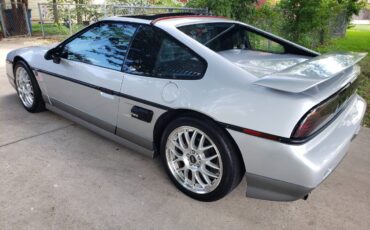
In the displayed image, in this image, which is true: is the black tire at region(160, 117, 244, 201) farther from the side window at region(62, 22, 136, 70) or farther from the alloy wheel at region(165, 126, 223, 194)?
the side window at region(62, 22, 136, 70)

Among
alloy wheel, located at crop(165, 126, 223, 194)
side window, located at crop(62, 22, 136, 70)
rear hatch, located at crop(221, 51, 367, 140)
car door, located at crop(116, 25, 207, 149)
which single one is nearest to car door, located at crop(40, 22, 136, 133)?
side window, located at crop(62, 22, 136, 70)

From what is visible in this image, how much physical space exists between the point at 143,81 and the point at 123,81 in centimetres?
25

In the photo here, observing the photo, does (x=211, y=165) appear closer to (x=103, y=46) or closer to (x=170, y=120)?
(x=170, y=120)

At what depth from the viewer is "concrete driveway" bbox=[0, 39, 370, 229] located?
241cm

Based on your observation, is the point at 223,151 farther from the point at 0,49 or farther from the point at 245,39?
the point at 0,49

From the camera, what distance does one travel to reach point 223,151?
7.75 feet

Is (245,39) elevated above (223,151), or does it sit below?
above

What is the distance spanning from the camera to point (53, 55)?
3.70 m

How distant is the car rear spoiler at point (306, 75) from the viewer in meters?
2.01

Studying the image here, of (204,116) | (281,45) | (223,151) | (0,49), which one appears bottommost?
(0,49)

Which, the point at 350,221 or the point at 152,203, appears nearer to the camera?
the point at 350,221

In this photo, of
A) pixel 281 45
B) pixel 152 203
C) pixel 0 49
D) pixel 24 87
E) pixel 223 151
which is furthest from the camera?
pixel 0 49

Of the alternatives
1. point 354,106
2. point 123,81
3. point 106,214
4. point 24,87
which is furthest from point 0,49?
point 354,106

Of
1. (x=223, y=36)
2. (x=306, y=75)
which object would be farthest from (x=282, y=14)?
(x=306, y=75)
